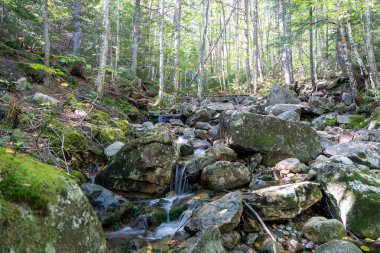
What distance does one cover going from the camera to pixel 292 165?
583cm

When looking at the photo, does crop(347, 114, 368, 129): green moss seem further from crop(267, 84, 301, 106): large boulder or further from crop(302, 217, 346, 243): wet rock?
crop(302, 217, 346, 243): wet rock

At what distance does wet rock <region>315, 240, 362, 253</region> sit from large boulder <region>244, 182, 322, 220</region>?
0.79 meters

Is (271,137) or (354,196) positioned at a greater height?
(271,137)

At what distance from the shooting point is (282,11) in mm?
16562

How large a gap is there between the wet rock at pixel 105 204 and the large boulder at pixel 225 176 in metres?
1.60

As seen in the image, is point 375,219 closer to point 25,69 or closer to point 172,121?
point 172,121

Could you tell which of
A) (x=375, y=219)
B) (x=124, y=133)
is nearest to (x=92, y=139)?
A: (x=124, y=133)

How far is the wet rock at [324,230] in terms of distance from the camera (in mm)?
3729

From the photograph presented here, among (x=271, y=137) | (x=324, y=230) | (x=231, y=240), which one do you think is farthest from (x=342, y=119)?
(x=231, y=240)

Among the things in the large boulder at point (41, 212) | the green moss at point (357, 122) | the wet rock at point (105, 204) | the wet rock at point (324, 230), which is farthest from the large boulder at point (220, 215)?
the green moss at point (357, 122)

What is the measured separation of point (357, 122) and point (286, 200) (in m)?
6.48

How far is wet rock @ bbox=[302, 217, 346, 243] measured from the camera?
3729mm

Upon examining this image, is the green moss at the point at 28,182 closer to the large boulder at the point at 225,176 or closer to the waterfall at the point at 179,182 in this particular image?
the large boulder at the point at 225,176

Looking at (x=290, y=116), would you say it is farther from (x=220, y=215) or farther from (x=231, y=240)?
(x=231, y=240)
